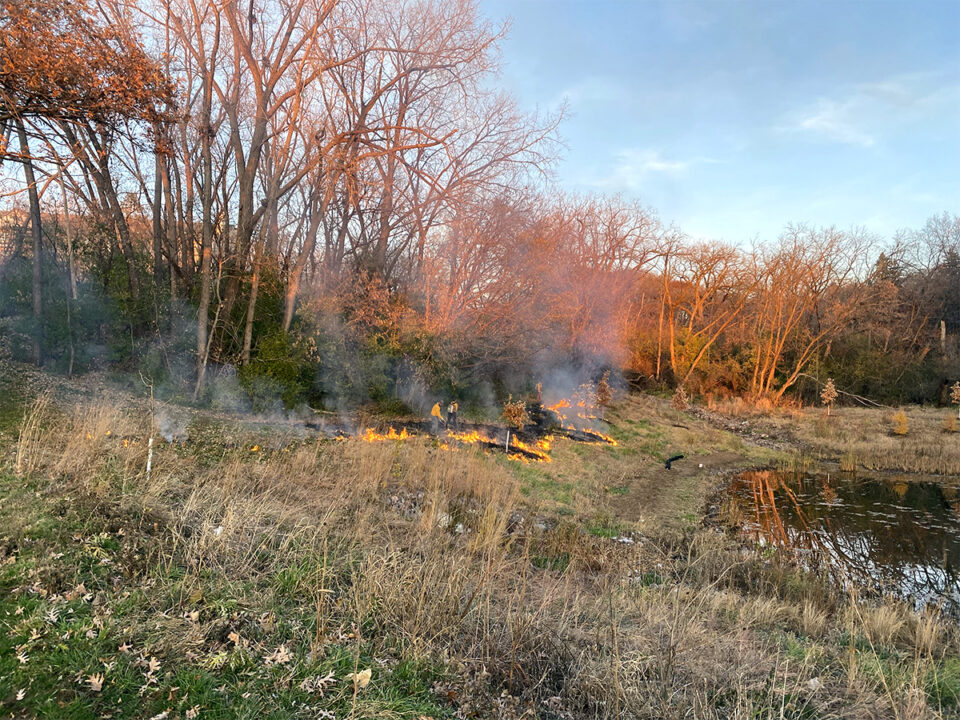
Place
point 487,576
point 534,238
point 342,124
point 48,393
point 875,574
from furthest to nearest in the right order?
1. point 342,124
2. point 534,238
3. point 48,393
4. point 875,574
5. point 487,576

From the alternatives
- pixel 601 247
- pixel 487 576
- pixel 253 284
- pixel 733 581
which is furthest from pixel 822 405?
pixel 487 576

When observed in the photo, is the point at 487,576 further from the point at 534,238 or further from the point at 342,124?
the point at 342,124

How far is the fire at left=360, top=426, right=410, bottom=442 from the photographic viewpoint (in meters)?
12.2

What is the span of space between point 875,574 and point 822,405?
80.7 ft

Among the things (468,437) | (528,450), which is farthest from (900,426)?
(468,437)

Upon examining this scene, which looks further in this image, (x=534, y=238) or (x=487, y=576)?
(x=534, y=238)

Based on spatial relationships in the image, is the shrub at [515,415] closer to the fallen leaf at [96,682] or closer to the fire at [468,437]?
the fire at [468,437]

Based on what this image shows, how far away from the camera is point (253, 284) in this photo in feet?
45.5

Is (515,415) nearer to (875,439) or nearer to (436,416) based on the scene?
(436,416)

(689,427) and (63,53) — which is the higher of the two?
(63,53)

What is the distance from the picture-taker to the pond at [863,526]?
26.1 ft

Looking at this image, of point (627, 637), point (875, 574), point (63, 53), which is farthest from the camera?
point (875, 574)

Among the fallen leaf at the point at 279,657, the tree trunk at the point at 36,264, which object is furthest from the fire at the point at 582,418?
the fallen leaf at the point at 279,657

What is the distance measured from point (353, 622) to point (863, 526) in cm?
1099
